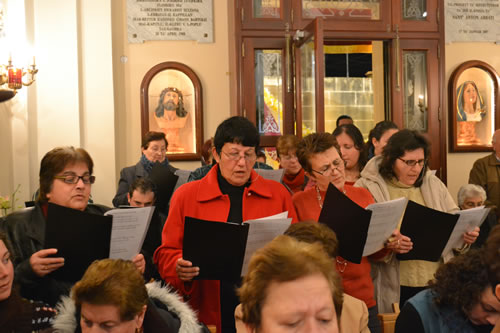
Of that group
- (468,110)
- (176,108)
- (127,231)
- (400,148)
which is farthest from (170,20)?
(127,231)

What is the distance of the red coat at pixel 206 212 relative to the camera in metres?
2.95

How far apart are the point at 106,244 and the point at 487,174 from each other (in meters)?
5.53

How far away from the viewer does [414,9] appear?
8188 mm

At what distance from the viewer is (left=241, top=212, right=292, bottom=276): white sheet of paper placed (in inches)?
104

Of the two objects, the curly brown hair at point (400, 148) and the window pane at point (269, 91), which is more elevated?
the window pane at point (269, 91)

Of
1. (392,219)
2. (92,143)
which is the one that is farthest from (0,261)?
(92,143)

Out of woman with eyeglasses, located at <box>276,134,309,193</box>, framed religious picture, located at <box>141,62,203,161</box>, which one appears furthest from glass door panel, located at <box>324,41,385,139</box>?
woman with eyeglasses, located at <box>276,134,309,193</box>

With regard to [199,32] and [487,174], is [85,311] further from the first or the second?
[199,32]

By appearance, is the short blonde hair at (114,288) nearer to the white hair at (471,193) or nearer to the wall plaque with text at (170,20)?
the white hair at (471,193)

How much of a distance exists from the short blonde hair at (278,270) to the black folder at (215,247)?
3.38 feet

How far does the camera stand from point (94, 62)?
25.1 ft

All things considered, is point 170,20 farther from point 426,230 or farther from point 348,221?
point 348,221

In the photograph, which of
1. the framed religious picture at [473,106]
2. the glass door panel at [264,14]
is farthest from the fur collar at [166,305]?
the framed religious picture at [473,106]

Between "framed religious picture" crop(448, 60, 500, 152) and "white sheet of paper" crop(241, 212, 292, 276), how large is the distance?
6593 millimetres
